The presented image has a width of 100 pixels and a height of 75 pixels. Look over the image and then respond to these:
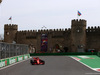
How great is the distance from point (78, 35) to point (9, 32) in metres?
23.3

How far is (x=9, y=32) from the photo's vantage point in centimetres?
6519

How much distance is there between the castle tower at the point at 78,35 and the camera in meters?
56.6

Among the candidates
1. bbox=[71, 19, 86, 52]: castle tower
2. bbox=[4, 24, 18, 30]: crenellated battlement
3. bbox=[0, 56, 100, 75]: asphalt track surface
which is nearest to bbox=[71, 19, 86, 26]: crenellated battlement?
bbox=[71, 19, 86, 52]: castle tower

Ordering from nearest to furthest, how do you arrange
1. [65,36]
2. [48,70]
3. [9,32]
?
1. [48,70]
2. [65,36]
3. [9,32]

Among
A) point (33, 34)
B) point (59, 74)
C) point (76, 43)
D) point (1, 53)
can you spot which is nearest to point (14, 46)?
point (1, 53)

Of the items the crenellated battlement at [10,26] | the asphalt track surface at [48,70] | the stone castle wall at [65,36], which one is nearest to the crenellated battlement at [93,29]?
the stone castle wall at [65,36]

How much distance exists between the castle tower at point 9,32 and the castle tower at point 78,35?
20002 mm

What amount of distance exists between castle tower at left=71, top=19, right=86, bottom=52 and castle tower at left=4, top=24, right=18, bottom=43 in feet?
65.6

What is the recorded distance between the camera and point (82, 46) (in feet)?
185

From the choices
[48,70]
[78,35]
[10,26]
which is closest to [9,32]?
[10,26]

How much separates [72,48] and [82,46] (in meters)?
3.08

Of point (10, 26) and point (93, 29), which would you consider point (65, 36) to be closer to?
point (93, 29)

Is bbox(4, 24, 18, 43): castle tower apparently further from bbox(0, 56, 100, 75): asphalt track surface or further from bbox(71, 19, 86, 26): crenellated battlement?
bbox(0, 56, 100, 75): asphalt track surface

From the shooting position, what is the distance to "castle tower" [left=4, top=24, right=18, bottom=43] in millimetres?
64750
